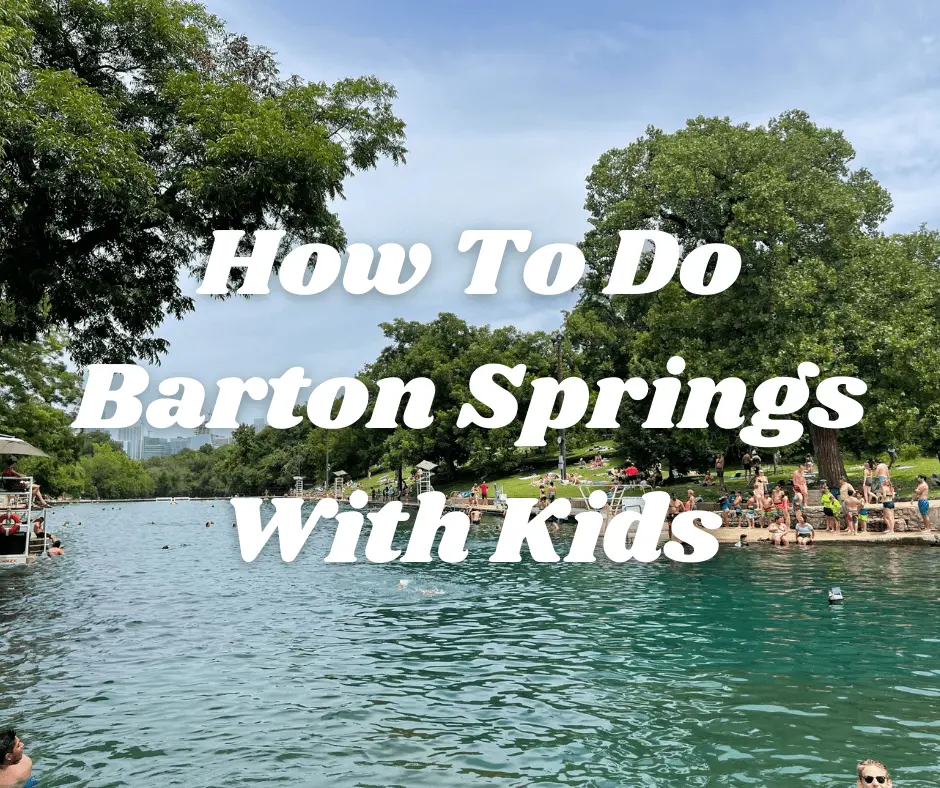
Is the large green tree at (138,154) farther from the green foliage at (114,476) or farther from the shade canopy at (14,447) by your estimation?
the green foliage at (114,476)

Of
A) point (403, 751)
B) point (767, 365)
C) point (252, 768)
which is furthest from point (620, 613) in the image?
point (767, 365)

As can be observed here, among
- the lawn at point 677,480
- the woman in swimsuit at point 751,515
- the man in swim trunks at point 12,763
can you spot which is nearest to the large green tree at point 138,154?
the man in swim trunks at point 12,763

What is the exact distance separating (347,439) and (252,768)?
99664 mm

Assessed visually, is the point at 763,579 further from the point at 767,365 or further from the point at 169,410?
the point at 169,410

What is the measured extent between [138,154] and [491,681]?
9.12 metres

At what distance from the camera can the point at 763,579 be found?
20.9 m

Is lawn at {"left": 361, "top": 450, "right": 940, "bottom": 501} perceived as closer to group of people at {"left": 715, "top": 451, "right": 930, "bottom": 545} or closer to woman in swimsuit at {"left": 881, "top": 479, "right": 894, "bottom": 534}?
group of people at {"left": 715, "top": 451, "right": 930, "bottom": 545}

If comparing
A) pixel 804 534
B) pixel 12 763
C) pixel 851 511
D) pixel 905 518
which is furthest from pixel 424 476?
pixel 12 763

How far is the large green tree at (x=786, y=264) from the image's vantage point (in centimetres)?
3148

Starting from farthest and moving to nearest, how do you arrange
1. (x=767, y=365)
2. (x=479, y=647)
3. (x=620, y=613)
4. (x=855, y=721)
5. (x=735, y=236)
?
(x=735, y=236), (x=767, y=365), (x=620, y=613), (x=479, y=647), (x=855, y=721)

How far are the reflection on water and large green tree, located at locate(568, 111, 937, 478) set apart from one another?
11337 mm

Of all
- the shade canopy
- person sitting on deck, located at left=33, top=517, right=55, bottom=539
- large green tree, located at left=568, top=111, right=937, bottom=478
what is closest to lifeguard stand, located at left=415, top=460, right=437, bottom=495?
large green tree, located at left=568, top=111, right=937, bottom=478

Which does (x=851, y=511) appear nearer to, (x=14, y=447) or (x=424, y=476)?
(x=14, y=447)

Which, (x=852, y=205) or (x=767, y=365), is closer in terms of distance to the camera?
(x=767, y=365)
